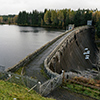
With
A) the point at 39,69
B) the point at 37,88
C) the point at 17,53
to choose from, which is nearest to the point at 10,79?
the point at 37,88

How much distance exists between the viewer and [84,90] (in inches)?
444

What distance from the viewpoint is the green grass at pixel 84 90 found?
10673mm

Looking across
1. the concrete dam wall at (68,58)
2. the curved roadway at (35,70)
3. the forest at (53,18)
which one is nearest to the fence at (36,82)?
the concrete dam wall at (68,58)

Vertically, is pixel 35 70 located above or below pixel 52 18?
below

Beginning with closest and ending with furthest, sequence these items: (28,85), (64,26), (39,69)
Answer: (28,85)
(39,69)
(64,26)

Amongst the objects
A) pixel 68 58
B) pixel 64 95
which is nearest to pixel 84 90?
pixel 64 95

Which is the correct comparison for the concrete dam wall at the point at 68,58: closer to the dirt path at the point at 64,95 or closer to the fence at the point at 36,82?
the fence at the point at 36,82

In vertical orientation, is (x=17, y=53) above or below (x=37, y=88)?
below

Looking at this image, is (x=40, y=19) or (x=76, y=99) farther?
(x=40, y=19)

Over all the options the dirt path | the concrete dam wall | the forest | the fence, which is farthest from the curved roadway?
the forest

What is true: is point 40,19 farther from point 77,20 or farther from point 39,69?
point 39,69

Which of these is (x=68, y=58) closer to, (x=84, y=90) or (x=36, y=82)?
(x=84, y=90)

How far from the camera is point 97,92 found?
414 inches

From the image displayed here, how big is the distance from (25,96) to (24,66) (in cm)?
847
